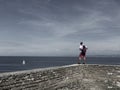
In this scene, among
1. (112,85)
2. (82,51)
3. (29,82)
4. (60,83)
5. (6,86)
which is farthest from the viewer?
(82,51)

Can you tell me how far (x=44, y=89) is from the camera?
12.7 meters

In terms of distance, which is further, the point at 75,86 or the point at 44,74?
the point at 75,86

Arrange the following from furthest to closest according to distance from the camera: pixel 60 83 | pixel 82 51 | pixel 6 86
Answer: pixel 82 51 < pixel 60 83 < pixel 6 86

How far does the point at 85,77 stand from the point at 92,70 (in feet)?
2.52

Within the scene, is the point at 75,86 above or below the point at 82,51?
below

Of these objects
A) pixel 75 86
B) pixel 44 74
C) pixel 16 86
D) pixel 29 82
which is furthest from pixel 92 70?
pixel 16 86

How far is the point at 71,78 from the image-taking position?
1455 centimetres

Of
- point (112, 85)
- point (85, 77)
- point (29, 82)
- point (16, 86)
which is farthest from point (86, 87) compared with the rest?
point (16, 86)

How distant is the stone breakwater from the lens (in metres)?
12.0

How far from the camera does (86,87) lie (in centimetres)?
1453

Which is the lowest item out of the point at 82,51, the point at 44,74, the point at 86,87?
the point at 86,87

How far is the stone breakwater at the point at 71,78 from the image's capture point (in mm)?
11961

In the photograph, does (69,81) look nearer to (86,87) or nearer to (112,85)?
(86,87)

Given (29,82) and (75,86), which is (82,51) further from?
(29,82)
